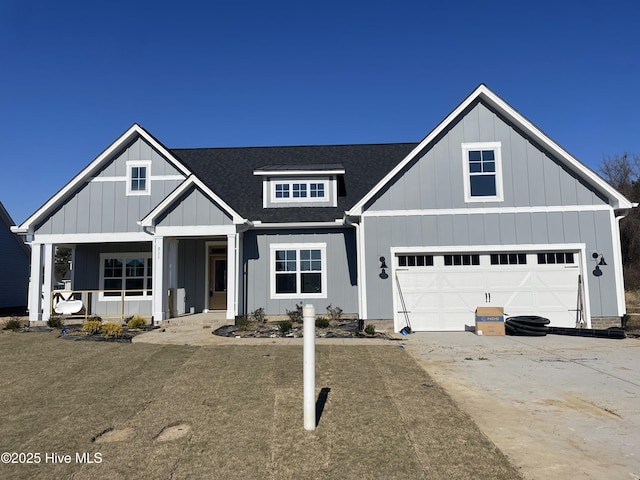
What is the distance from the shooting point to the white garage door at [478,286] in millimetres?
12359

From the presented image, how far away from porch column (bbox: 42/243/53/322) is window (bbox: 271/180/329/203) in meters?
8.46

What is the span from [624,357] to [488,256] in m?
4.62

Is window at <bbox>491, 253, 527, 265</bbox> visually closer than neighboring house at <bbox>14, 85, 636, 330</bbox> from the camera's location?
No

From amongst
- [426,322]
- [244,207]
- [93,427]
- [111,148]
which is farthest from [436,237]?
[111,148]

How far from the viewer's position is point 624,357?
28.5 feet

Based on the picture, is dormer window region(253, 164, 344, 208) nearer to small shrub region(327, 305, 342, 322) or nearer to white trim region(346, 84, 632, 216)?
white trim region(346, 84, 632, 216)

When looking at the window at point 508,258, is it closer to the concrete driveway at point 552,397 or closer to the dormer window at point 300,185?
the concrete driveway at point 552,397

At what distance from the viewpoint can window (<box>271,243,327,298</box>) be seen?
14.6 meters

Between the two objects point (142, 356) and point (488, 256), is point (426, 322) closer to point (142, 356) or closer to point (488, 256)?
point (488, 256)

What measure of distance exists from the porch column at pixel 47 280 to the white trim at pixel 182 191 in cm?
432

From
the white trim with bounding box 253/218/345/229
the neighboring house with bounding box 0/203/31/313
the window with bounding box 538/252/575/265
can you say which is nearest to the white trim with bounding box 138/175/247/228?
the white trim with bounding box 253/218/345/229

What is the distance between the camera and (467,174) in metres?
12.8

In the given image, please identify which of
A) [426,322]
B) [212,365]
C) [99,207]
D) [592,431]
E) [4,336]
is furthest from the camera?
[99,207]

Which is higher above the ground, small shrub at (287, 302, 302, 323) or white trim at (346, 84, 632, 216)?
white trim at (346, 84, 632, 216)
